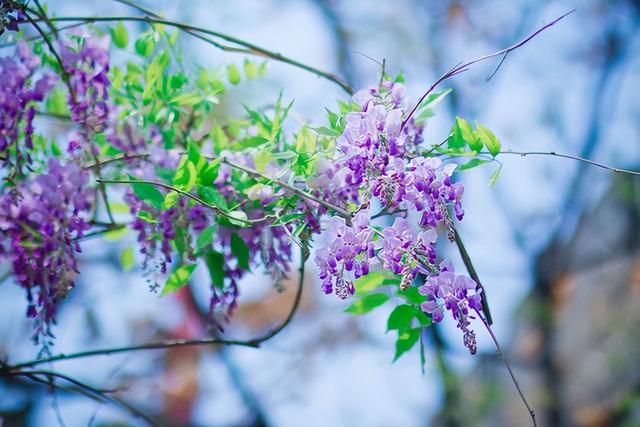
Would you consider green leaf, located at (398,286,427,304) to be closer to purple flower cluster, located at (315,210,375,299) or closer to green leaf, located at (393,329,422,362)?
green leaf, located at (393,329,422,362)

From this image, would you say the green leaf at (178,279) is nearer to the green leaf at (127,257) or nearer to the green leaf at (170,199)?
the green leaf at (170,199)

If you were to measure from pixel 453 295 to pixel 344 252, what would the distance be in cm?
18

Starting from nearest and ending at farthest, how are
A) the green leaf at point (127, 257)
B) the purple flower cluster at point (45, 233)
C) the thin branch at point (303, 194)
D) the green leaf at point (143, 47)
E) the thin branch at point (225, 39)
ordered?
the thin branch at point (303, 194) → the purple flower cluster at point (45, 233) → the thin branch at point (225, 39) → the green leaf at point (143, 47) → the green leaf at point (127, 257)

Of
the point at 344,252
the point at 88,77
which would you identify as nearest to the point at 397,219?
the point at 344,252

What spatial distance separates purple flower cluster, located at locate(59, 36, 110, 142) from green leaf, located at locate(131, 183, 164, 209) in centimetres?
21

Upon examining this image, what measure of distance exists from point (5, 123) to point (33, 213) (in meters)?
0.20

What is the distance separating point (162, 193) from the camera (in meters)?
1.37

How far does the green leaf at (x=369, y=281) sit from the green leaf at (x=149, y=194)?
42 cm

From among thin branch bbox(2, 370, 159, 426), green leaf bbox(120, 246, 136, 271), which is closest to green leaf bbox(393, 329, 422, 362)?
thin branch bbox(2, 370, 159, 426)

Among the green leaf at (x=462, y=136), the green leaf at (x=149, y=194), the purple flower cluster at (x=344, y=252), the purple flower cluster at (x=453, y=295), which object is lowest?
the purple flower cluster at (x=453, y=295)

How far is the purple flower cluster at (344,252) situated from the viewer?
1079 millimetres

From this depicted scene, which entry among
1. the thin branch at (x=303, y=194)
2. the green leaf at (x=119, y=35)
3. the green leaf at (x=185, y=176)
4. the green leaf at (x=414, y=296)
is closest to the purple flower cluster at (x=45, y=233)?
the green leaf at (x=185, y=176)

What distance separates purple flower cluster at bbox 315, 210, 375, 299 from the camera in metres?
1.08

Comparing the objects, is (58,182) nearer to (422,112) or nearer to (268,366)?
(422,112)
